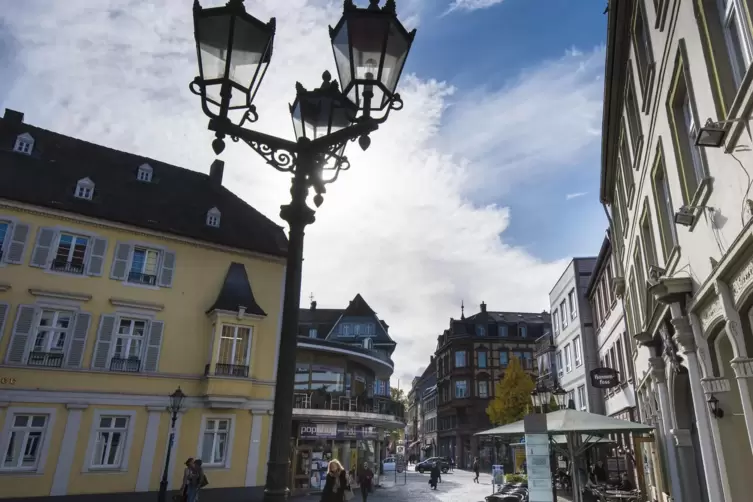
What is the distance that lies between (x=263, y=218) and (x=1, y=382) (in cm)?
1371

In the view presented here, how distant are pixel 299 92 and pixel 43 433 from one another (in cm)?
1940

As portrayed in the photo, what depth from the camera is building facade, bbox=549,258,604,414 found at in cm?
3069

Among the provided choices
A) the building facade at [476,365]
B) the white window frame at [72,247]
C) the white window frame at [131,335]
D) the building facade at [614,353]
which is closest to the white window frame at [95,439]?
the white window frame at [131,335]

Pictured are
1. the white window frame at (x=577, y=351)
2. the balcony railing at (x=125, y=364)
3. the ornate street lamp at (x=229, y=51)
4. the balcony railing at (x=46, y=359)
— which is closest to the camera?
the ornate street lamp at (x=229, y=51)

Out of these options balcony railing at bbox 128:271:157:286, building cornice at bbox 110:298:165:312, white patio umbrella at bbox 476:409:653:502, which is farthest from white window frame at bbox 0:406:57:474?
white patio umbrella at bbox 476:409:653:502

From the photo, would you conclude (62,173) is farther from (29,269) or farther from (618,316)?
(618,316)

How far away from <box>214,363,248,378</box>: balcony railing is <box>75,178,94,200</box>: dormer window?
903 cm

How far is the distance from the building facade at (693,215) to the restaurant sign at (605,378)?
4.76 metres

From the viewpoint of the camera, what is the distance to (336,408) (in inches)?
1140

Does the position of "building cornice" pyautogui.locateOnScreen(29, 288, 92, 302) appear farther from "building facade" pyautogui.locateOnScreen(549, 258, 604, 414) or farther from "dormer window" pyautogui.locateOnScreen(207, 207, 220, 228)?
"building facade" pyautogui.locateOnScreen(549, 258, 604, 414)

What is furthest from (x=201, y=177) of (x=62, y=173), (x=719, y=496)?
(x=719, y=496)

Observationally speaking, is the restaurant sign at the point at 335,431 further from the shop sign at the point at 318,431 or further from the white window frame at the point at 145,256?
the white window frame at the point at 145,256

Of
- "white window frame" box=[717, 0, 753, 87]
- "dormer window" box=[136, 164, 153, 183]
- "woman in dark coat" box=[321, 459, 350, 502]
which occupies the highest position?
"dormer window" box=[136, 164, 153, 183]

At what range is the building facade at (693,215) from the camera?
588cm
